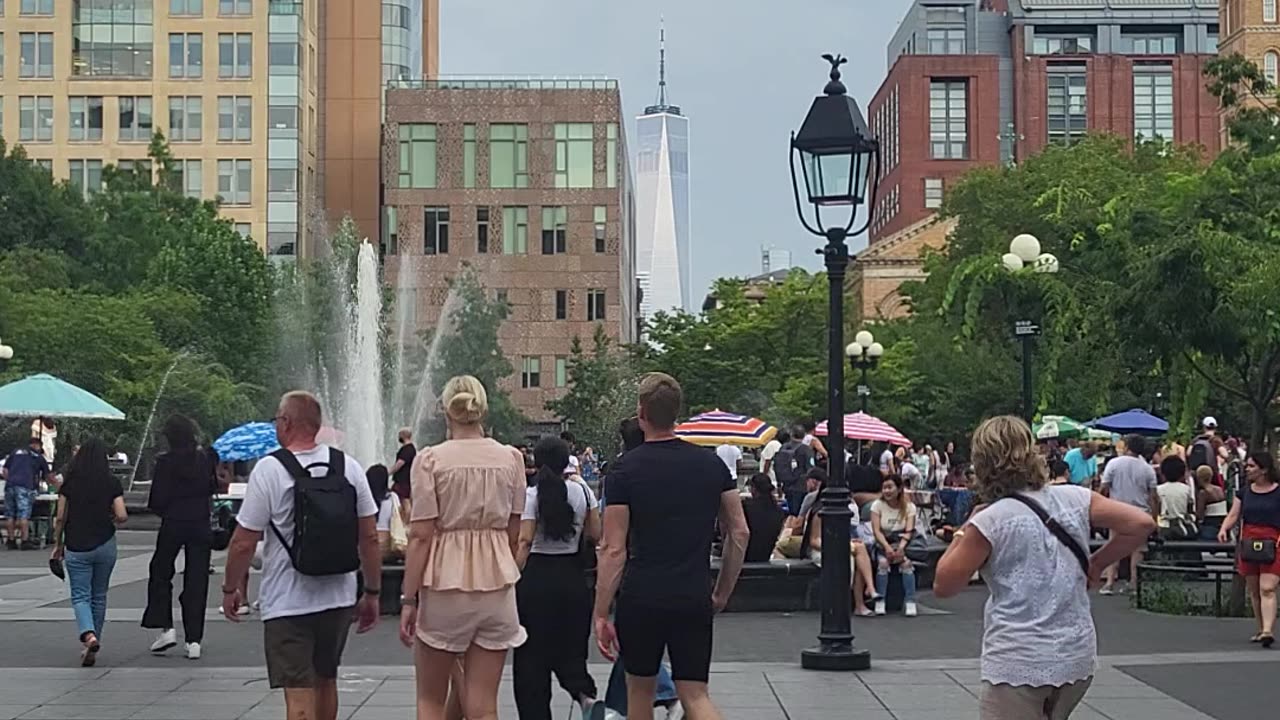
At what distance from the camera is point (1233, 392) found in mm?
18922

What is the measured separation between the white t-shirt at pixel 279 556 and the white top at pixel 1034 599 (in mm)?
3201

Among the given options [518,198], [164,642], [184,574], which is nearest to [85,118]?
[518,198]

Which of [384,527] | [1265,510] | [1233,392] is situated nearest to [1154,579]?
[1233,392]

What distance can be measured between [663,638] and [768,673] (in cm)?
561

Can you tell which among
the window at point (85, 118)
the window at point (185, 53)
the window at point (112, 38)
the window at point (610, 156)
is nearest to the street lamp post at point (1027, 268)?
the window at point (610, 156)

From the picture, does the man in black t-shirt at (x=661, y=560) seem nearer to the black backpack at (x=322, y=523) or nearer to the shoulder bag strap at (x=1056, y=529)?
the black backpack at (x=322, y=523)

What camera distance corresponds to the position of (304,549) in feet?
26.5

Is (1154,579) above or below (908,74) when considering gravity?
below

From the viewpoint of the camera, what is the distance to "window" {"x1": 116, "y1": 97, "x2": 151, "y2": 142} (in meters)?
87.6

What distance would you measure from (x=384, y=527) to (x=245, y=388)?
44.7 meters

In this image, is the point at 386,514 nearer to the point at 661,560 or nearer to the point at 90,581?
the point at 90,581

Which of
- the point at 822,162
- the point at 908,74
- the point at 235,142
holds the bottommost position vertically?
the point at 822,162

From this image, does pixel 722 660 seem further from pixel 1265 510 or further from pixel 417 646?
pixel 417 646

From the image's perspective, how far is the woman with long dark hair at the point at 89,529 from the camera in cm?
1358
